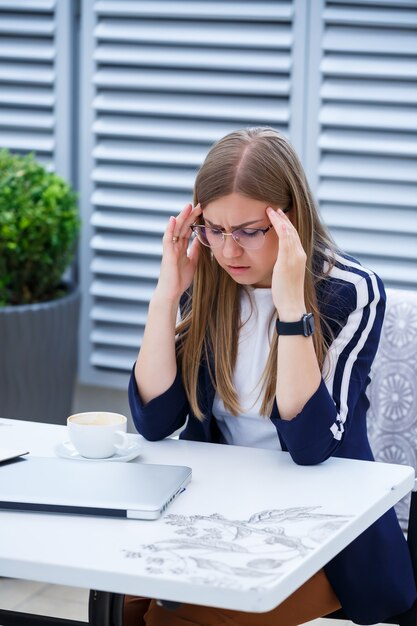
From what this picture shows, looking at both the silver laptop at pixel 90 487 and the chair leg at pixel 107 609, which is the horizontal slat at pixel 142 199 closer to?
the silver laptop at pixel 90 487

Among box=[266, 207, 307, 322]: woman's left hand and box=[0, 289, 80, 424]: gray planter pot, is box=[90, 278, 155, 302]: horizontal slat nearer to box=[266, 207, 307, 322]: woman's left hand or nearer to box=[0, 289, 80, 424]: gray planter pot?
box=[0, 289, 80, 424]: gray planter pot

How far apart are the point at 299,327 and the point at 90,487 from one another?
0.47 meters

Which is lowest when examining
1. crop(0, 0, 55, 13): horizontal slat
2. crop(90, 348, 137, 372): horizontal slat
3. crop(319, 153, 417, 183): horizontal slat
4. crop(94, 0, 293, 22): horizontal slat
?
crop(90, 348, 137, 372): horizontal slat

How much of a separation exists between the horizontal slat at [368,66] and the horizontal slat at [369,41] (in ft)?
0.11

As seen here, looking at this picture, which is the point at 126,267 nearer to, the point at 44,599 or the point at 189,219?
the point at 44,599

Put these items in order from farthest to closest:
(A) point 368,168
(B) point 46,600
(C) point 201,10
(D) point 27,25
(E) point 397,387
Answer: (D) point 27,25 < (C) point 201,10 < (A) point 368,168 < (B) point 46,600 < (E) point 397,387

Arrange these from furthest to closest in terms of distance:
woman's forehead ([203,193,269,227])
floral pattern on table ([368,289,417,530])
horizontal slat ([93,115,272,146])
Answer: horizontal slat ([93,115,272,146]) < floral pattern on table ([368,289,417,530]) < woman's forehead ([203,193,269,227])

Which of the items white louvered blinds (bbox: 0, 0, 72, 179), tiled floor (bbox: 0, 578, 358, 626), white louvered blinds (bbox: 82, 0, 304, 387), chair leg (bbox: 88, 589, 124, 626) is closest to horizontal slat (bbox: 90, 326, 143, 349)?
white louvered blinds (bbox: 82, 0, 304, 387)

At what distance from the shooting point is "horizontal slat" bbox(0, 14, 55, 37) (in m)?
4.11

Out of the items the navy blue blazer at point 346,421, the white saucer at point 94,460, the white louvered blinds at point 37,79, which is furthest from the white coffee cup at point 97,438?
the white louvered blinds at point 37,79

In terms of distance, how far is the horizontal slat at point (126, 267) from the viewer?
4113 millimetres

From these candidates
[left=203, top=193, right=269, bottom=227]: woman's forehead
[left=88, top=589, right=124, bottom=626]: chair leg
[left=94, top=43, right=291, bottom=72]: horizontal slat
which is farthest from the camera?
[left=94, top=43, right=291, bottom=72]: horizontal slat

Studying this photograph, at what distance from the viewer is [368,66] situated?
3.65 meters

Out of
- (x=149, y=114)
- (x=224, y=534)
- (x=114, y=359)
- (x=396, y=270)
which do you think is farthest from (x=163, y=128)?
(x=224, y=534)
